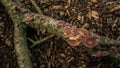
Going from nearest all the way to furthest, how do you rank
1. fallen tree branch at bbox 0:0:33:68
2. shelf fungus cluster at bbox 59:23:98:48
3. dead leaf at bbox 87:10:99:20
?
shelf fungus cluster at bbox 59:23:98:48
fallen tree branch at bbox 0:0:33:68
dead leaf at bbox 87:10:99:20

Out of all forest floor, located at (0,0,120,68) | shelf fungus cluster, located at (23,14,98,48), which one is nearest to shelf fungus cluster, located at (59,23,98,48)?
shelf fungus cluster, located at (23,14,98,48)

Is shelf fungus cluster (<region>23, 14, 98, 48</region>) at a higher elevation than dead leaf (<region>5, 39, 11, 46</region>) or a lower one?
higher

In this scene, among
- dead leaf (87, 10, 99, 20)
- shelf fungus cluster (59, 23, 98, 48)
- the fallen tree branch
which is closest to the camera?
shelf fungus cluster (59, 23, 98, 48)

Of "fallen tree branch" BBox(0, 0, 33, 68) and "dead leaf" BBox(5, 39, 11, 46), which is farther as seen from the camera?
"dead leaf" BBox(5, 39, 11, 46)

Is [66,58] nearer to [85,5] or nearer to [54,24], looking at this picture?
[54,24]

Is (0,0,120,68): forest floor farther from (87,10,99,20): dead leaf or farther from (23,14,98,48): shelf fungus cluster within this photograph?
(23,14,98,48): shelf fungus cluster

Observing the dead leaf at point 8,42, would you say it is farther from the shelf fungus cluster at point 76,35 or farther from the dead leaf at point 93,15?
the dead leaf at point 93,15

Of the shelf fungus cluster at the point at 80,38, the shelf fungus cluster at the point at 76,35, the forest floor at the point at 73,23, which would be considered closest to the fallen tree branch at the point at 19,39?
the forest floor at the point at 73,23

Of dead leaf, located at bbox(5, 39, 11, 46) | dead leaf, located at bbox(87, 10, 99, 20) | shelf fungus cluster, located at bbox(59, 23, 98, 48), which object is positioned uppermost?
shelf fungus cluster, located at bbox(59, 23, 98, 48)


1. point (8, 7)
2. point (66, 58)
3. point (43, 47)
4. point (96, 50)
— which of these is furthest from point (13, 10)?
point (96, 50)
